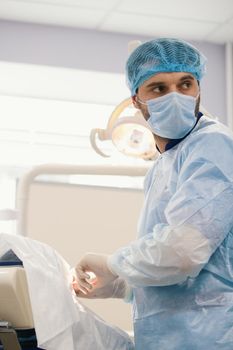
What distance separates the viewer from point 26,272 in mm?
1411

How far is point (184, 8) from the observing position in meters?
3.92

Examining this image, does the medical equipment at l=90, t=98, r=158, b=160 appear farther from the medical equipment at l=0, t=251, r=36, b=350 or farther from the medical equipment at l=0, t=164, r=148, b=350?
the medical equipment at l=0, t=251, r=36, b=350

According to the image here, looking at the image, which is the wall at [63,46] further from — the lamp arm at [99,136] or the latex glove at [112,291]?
the latex glove at [112,291]

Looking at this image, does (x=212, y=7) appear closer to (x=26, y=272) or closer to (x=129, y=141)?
(x=129, y=141)

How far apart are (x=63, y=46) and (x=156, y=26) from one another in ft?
1.95

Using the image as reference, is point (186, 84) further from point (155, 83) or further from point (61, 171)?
point (61, 171)

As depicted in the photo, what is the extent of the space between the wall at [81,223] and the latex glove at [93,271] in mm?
971

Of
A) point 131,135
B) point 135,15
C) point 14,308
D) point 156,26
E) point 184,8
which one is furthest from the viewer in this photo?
point 156,26

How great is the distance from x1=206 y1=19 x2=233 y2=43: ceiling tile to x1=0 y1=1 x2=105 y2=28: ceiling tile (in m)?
0.77

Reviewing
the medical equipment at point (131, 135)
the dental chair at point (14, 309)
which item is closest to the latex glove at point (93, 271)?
the dental chair at point (14, 309)

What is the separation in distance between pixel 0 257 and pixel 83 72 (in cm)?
285


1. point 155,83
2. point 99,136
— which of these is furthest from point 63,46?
point 155,83

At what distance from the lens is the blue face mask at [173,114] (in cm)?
164

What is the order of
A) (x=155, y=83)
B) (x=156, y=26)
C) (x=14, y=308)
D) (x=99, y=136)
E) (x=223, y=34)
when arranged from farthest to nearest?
1. (x=223, y=34)
2. (x=156, y=26)
3. (x=99, y=136)
4. (x=155, y=83)
5. (x=14, y=308)
